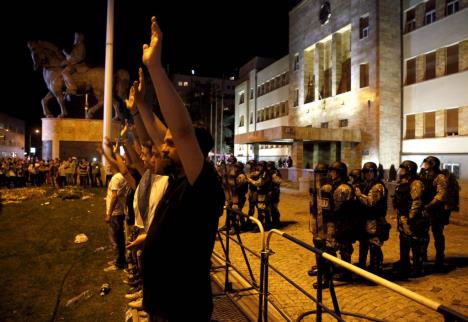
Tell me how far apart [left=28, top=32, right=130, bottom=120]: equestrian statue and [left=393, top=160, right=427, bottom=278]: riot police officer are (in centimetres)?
1905

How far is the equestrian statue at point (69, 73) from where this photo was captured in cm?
2138

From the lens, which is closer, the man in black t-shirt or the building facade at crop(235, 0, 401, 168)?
the man in black t-shirt

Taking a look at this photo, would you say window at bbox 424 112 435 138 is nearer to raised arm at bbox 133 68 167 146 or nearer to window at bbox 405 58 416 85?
window at bbox 405 58 416 85

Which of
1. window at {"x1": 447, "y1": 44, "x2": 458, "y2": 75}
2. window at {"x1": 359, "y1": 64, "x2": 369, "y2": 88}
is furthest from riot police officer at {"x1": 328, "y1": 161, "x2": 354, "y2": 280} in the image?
window at {"x1": 359, "y1": 64, "x2": 369, "y2": 88}

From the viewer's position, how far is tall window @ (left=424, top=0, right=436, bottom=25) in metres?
24.5

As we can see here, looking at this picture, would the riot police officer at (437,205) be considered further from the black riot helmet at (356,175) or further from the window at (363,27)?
the window at (363,27)

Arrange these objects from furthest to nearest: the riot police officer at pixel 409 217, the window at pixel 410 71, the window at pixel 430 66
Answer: the window at pixel 410 71, the window at pixel 430 66, the riot police officer at pixel 409 217

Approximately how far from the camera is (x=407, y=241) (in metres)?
6.37

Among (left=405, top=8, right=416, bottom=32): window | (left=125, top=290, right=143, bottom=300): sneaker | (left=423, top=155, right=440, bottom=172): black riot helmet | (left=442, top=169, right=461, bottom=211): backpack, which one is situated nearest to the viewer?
(left=125, top=290, right=143, bottom=300): sneaker

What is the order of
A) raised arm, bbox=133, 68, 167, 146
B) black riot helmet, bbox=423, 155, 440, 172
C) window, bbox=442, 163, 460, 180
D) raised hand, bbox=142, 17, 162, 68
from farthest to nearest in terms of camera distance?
window, bbox=442, 163, 460, 180
black riot helmet, bbox=423, 155, 440, 172
raised arm, bbox=133, 68, 167, 146
raised hand, bbox=142, 17, 162, 68

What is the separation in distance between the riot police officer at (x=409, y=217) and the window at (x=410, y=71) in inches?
915

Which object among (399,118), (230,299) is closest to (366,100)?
(399,118)

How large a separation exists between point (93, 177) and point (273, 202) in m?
15.2

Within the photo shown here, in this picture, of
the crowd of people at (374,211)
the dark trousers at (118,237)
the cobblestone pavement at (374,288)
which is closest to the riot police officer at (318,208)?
the crowd of people at (374,211)
